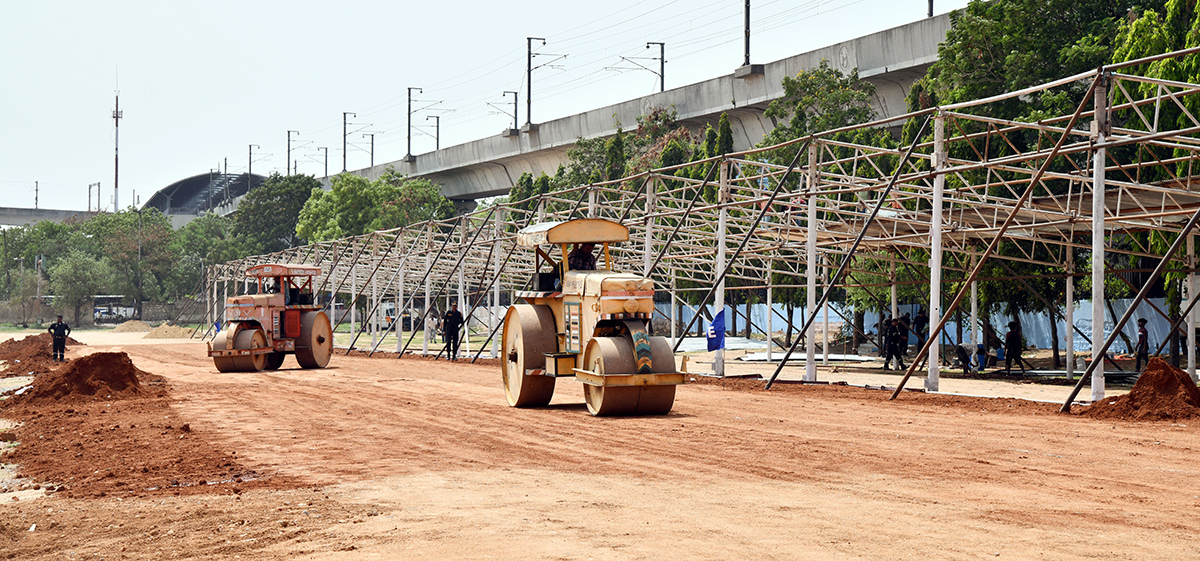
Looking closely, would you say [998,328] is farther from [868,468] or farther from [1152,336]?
[868,468]

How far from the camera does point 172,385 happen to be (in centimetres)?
2442

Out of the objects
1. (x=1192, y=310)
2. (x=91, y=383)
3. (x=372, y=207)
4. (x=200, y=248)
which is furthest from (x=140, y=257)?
(x=1192, y=310)

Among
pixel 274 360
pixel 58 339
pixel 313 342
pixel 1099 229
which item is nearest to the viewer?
pixel 1099 229

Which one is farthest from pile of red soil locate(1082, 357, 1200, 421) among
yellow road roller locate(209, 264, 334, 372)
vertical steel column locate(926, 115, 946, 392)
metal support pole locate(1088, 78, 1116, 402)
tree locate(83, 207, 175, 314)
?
tree locate(83, 207, 175, 314)

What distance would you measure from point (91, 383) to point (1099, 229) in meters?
17.6

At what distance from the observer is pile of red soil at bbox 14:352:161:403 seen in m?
20.5

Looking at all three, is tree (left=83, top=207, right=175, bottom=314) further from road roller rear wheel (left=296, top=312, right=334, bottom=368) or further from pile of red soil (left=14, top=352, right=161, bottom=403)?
pile of red soil (left=14, top=352, right=161, bottom=403)

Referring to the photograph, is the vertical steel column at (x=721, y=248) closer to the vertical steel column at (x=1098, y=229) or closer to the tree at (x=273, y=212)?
the vertical steel column at (x=1098, y=229)

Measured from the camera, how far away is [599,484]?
31.8 feet

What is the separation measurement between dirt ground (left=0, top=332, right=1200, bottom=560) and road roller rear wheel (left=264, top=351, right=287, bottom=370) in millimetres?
12983

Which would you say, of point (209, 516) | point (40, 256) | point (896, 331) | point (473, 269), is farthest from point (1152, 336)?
point (40, 256)

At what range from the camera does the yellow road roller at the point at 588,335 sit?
15.0m

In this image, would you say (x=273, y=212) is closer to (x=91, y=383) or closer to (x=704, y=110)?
(x=704, y=110)

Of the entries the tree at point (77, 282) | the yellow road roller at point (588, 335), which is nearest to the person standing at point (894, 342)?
the yellow road roller at point (588, 335)
